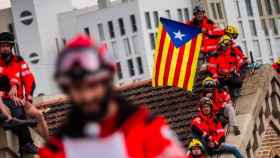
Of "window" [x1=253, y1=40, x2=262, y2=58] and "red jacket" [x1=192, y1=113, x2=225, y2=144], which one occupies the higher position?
"red jacket" [x1=192, y1=113, x2=225, y2=144]

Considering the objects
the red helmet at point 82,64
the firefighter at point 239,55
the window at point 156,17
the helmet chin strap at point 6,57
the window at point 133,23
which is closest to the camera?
the red helmet at point 82,64

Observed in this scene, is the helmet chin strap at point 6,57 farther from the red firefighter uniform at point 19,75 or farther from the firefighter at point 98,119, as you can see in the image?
the firefighter at point 98,119

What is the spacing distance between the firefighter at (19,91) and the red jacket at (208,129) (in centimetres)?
381

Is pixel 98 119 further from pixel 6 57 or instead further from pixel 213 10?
pixel 213 10

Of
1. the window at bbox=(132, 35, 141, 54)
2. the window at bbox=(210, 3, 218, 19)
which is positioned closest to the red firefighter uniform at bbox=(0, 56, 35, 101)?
the window at bbox=(132, 35, 141, 54)

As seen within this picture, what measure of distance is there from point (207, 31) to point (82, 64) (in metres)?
16.5

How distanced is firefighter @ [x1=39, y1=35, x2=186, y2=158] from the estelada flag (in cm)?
1565

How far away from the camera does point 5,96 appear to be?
14211 mm

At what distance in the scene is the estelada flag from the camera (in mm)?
21500

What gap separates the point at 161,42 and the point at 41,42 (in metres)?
113

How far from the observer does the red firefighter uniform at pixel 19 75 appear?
1427 centimetres

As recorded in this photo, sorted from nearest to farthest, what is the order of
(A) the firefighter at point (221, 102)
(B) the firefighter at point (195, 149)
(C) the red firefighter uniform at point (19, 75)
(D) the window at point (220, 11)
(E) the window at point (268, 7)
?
(C) the red firefighter uniform at point (19, 75) → (B) the firefighter at point (195, 149) → (A) the firefighter at point (221, 102) → (D) the window at point (220, 11) → (E) the window at point (268, 7)

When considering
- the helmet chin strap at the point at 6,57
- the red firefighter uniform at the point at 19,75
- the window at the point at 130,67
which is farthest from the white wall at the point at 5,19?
the helmet chin strap at the point at 6,57

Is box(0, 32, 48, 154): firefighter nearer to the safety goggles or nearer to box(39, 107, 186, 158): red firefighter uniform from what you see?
box(39, 107, 186, 158): red firefighter uniform
